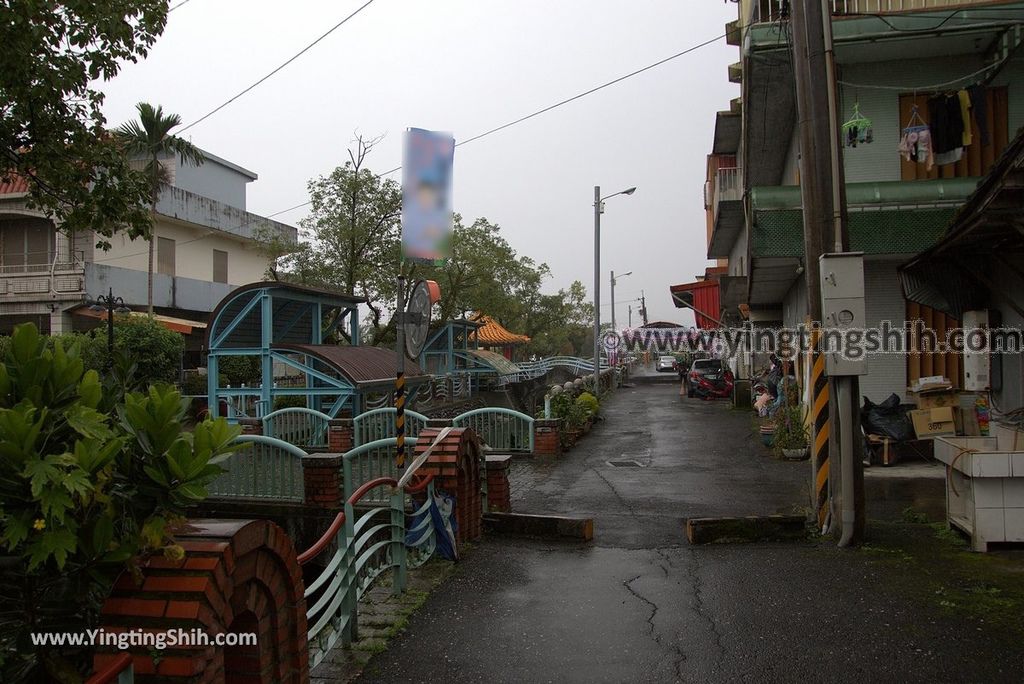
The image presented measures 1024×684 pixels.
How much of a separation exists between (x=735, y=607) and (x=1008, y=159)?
424 centimetres

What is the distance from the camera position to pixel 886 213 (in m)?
11.9

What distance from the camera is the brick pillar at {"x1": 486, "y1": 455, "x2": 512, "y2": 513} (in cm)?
857

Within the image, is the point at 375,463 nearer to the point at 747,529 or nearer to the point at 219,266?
the point at 747,529

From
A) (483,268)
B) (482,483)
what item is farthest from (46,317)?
(482,483)

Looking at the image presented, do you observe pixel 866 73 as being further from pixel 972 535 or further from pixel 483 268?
pixel 483 268

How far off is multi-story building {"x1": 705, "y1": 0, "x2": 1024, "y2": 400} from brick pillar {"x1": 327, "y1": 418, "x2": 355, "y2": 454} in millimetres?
8229

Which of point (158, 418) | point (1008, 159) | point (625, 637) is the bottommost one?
point (625, 637)

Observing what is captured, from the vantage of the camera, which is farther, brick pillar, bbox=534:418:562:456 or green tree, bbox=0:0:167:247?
brick pillar, bbox=534:418:562:456

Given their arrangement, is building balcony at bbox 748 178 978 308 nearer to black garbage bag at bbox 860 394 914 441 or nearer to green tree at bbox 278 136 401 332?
black garbage bag at bbox 860 394 914 441

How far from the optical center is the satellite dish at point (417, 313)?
294 inches

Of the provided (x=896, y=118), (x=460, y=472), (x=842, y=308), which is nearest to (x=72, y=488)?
(x=460, y=472)

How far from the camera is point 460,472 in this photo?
24.1ft

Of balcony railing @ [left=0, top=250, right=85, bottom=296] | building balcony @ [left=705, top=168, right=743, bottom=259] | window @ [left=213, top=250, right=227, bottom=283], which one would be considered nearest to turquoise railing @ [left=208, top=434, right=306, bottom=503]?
building balcony @ [left=705, top=168, right=743, bottom=259]

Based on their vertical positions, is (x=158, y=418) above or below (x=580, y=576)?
above
